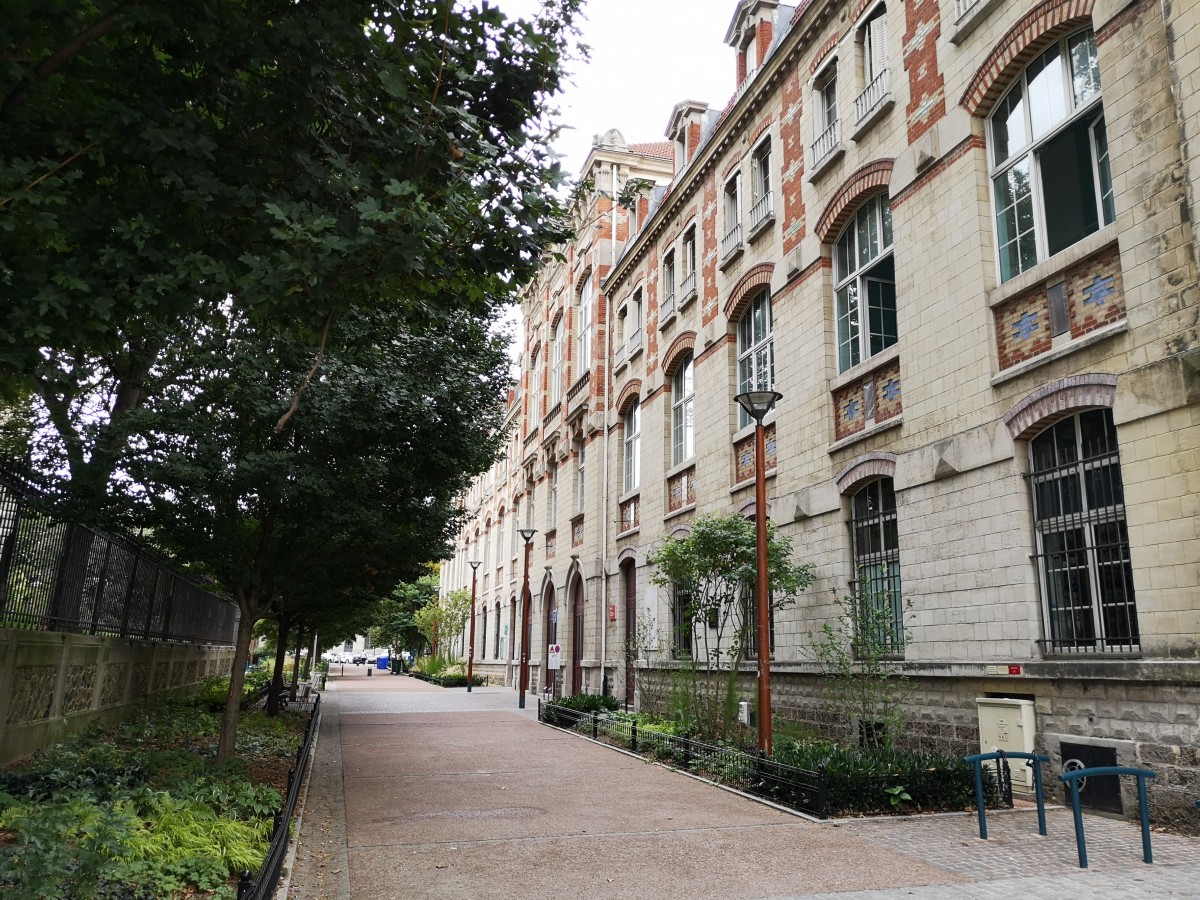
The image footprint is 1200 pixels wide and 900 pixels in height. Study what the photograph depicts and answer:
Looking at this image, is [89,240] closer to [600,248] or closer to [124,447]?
[124,447]

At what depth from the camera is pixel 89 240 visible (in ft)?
16.5

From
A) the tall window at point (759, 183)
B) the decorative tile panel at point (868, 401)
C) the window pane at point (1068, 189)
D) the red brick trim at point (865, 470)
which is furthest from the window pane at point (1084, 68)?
the tall window at point (759, 183)

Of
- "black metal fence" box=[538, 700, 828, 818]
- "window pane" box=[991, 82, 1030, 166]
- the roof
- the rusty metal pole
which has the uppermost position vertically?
the roof

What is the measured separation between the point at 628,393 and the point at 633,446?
1511mm

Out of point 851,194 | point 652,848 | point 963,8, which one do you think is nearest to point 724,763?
point 652,848

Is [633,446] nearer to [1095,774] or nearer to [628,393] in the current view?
[628,393]

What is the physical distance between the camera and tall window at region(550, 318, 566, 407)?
32469mm

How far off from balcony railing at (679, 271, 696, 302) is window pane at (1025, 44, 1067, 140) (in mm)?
9911

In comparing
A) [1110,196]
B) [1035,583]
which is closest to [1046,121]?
[1110,196]

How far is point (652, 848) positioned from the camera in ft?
25.3

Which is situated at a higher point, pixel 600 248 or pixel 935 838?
pixel 600 248

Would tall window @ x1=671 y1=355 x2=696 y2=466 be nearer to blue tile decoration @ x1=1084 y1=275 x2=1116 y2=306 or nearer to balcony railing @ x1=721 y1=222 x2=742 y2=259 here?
balcony railing @ x1=721 y1=222 x2=742 y2=259

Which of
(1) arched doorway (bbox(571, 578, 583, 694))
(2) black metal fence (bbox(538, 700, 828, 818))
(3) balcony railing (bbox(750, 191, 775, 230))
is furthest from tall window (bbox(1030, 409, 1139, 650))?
(1) arched doorway (bbox(571, 578, 583, 694))

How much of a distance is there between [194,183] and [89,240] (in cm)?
66
